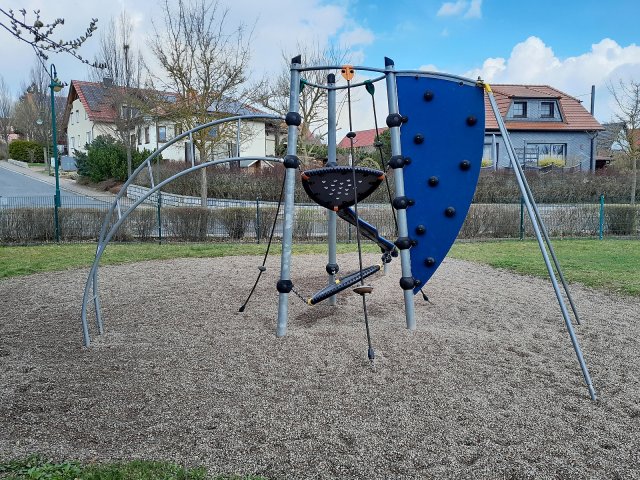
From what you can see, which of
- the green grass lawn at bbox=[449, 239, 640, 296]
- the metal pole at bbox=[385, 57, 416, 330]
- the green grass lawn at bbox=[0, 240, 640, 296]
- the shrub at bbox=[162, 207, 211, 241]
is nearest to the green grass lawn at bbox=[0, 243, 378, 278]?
the green grass lawn at bbox=[0, 240, 640, 296]

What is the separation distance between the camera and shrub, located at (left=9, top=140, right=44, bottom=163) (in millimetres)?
48081

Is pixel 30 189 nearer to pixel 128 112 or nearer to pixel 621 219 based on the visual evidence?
pixel 128 112

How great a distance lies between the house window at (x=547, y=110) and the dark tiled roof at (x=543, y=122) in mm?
426

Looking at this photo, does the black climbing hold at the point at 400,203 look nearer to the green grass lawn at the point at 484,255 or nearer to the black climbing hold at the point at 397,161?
the black climbing hold at the point at 397,161

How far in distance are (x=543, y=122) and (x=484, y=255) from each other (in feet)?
75.3

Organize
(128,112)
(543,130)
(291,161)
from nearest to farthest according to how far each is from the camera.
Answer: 1. (291,161)
2. (128,112)
3. (543,130)

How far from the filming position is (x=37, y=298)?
21.3 ft

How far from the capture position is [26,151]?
4847cm

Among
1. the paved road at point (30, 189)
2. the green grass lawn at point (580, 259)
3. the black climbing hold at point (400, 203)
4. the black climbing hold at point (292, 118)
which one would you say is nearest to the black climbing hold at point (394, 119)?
the black climbing hold at point (400, 203)

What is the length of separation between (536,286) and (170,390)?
5498 mm

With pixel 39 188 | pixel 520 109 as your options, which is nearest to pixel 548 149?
pixel 520 109

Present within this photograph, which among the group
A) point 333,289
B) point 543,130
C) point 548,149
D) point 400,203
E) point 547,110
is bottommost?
point 333,289

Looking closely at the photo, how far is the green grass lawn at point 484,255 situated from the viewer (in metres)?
8.24

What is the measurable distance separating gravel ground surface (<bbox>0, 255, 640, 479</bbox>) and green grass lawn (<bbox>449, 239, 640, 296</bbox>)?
1617 mm
